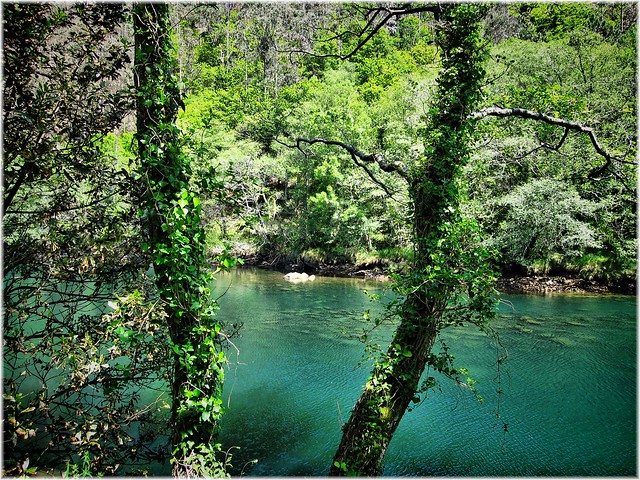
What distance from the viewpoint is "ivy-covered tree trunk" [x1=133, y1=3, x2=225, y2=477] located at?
3.19 m

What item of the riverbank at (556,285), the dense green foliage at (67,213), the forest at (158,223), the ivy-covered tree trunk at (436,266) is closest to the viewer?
the dense green foliage at (67,213)

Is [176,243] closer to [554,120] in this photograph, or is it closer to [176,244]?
[176,244]

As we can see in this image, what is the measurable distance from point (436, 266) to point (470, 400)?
19.0ft

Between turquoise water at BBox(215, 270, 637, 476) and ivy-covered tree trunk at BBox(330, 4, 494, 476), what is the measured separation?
0.68 meters

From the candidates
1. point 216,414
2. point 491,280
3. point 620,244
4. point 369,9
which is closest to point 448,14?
point 369,9

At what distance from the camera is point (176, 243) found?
10.6ft

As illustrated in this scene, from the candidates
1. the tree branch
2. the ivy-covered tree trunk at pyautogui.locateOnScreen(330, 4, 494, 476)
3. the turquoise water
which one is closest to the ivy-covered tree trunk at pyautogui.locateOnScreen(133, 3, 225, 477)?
the turquoise water

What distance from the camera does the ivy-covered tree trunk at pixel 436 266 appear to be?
12.6 ft

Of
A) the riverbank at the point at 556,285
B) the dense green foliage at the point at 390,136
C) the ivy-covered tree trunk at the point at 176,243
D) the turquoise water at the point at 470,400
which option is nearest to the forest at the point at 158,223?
the ivy-covered tree trunk at the point at 176,243

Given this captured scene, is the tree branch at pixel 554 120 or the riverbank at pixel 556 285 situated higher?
the tree branch at pixel 554 120

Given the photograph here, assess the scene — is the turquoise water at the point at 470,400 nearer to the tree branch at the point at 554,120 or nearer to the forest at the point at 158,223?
the forest at the point at 158,223

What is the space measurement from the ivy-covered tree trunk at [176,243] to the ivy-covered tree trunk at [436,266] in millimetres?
1389

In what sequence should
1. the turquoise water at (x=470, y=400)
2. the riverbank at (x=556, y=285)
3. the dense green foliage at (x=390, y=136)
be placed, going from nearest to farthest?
the turquoise water at (x=470, y=400) → the dense green foliage at (x=390, y=136) → the riverbank at (x=556, y=285)

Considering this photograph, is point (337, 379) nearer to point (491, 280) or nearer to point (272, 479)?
point (272, 479)
